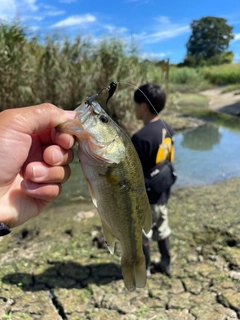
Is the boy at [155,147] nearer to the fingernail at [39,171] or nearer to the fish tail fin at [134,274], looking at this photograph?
the fish tail fin at [134,274]

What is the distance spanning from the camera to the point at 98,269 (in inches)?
171

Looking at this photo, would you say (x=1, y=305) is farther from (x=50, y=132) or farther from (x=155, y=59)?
(x=155, y=59)

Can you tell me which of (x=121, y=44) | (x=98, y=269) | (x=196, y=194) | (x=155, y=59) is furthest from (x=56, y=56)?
(x=98, y=269)

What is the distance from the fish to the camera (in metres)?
1.79

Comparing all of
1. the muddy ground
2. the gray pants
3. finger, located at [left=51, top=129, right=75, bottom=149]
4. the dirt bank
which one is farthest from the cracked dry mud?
the dirt bank

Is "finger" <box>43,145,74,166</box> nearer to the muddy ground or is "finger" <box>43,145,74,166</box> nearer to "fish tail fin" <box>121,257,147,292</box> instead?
"fish tail fin" <box>121,257,147,292</box>

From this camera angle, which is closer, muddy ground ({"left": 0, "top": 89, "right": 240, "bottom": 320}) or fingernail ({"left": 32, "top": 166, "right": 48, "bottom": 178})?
fingernail ({"left": 32, "top": 166, "right": 48, "bottom": 178})

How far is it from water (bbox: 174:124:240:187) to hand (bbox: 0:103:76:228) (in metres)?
6.04

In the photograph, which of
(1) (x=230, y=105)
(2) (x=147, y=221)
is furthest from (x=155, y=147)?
(1) (x=230, y=105)

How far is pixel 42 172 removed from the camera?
1.98 metres

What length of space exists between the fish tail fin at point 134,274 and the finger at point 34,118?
1198 millimetres

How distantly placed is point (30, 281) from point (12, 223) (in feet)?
6.91

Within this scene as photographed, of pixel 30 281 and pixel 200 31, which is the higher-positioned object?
pixel 200 31

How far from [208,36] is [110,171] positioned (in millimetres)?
86327
